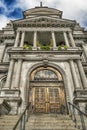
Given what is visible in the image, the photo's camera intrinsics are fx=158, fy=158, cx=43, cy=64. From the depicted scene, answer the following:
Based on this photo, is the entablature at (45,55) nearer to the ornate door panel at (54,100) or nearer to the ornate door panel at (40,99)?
the ornate door panel at (40,99)

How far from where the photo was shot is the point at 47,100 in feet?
48.0

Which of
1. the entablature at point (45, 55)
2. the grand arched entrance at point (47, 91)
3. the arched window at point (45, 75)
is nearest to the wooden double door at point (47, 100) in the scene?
the grand arched entrance at point (47, 91)

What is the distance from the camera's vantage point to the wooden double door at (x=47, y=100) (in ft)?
46.2

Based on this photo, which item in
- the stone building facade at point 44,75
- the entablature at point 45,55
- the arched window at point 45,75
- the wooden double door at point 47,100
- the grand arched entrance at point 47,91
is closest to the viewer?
the stone building facade at point 44,75

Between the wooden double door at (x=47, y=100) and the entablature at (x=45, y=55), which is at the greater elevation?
the entablature at (x=45, y=55)

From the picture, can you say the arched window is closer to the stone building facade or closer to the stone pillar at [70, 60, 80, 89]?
the stone building facade

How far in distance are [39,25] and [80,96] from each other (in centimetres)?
1324

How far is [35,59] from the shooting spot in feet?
57.5

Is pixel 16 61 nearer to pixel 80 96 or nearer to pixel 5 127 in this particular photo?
pixel 80 96

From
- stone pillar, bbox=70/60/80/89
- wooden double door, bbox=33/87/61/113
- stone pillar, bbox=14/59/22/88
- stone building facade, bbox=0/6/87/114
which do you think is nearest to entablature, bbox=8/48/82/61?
stone building facade, bbox=0/6/87/114

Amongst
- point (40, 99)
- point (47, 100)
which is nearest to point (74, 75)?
point (47, 100)

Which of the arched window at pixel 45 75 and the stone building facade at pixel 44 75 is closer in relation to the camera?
the stone building facade at pixel 44 75

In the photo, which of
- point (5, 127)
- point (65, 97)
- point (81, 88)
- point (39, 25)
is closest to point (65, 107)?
point (65, 97)

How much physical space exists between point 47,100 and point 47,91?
100cm
